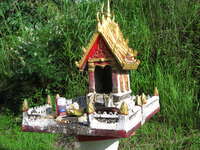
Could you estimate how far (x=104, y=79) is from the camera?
293cm

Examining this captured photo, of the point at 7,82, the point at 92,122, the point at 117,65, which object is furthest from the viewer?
the point at 7,82

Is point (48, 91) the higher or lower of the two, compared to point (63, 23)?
lower

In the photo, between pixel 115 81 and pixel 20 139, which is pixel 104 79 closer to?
pixel 115 81

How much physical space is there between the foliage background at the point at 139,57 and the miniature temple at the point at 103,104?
159 cm

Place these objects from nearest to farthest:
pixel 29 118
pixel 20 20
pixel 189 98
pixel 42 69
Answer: pixel 29 118 < pixel 189 98 < pixel 42 69 < pixel 20 20

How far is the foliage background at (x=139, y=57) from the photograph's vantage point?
4309 millimetres

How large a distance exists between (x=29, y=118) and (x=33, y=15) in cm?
482

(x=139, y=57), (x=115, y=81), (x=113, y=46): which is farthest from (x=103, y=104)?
(x=139, y=57)

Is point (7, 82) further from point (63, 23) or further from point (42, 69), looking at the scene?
point (63, 23)

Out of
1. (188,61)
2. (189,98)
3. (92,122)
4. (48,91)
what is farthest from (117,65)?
(48,91)

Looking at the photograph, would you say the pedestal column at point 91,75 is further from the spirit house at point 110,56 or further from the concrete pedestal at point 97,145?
the concrete pedestal at point 97,145

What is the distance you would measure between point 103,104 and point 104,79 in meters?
0.37

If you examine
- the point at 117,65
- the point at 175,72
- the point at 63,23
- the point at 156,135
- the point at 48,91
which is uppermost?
the point at 63,23

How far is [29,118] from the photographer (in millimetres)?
2389
